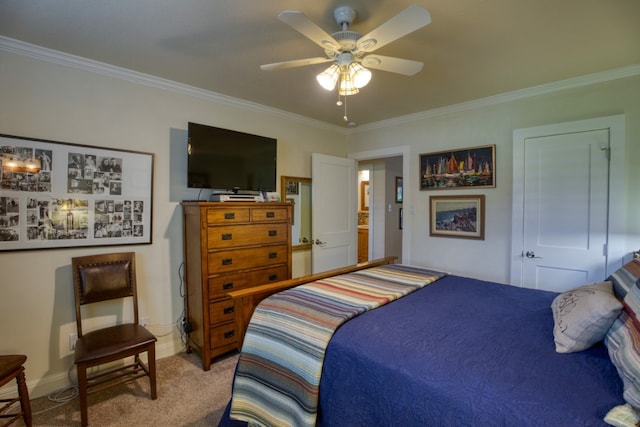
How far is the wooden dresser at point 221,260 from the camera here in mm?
2506

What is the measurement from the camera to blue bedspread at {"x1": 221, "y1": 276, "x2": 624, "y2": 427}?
0.91 metres

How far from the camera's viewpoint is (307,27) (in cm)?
144

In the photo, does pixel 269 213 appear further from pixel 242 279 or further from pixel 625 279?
pixel 625 279

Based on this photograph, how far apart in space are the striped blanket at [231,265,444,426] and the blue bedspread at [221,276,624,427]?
6 cm

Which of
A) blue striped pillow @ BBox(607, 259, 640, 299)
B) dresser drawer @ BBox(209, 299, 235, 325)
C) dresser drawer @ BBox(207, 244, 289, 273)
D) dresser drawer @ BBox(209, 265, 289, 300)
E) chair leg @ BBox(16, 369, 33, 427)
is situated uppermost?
blue striped pillow @ BBox(607, 259, 640, 299)

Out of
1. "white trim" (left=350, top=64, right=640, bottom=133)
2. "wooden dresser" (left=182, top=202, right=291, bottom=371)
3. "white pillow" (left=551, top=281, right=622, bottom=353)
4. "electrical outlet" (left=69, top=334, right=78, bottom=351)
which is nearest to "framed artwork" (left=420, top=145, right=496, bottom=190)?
"white trim" (left=350, top=64, right=640, bottom=133)

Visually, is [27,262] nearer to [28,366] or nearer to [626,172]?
[28,366]

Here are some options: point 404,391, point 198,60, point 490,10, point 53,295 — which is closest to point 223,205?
point 198,60

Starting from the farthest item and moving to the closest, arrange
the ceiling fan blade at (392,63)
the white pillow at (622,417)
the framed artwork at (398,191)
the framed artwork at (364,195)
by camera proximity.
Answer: the framed artwork at (364,195), the framed artwork at (398,191), the ceiling fan blade at (392,63), the white pillow at (622,417)

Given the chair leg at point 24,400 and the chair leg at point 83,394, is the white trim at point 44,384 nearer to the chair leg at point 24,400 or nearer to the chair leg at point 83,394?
the chair leg at point 24,400

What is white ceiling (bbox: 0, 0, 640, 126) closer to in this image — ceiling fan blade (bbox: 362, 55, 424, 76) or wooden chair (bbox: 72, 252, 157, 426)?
→ ceiling fan blade (bbox: 362, 55, 424, 76)

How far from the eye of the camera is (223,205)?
8.38 feet

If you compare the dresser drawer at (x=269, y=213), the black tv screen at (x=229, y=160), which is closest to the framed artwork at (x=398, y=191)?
the black tv screen at (x=229, y=160)

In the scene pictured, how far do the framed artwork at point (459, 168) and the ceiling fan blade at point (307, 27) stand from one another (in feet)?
7.25
